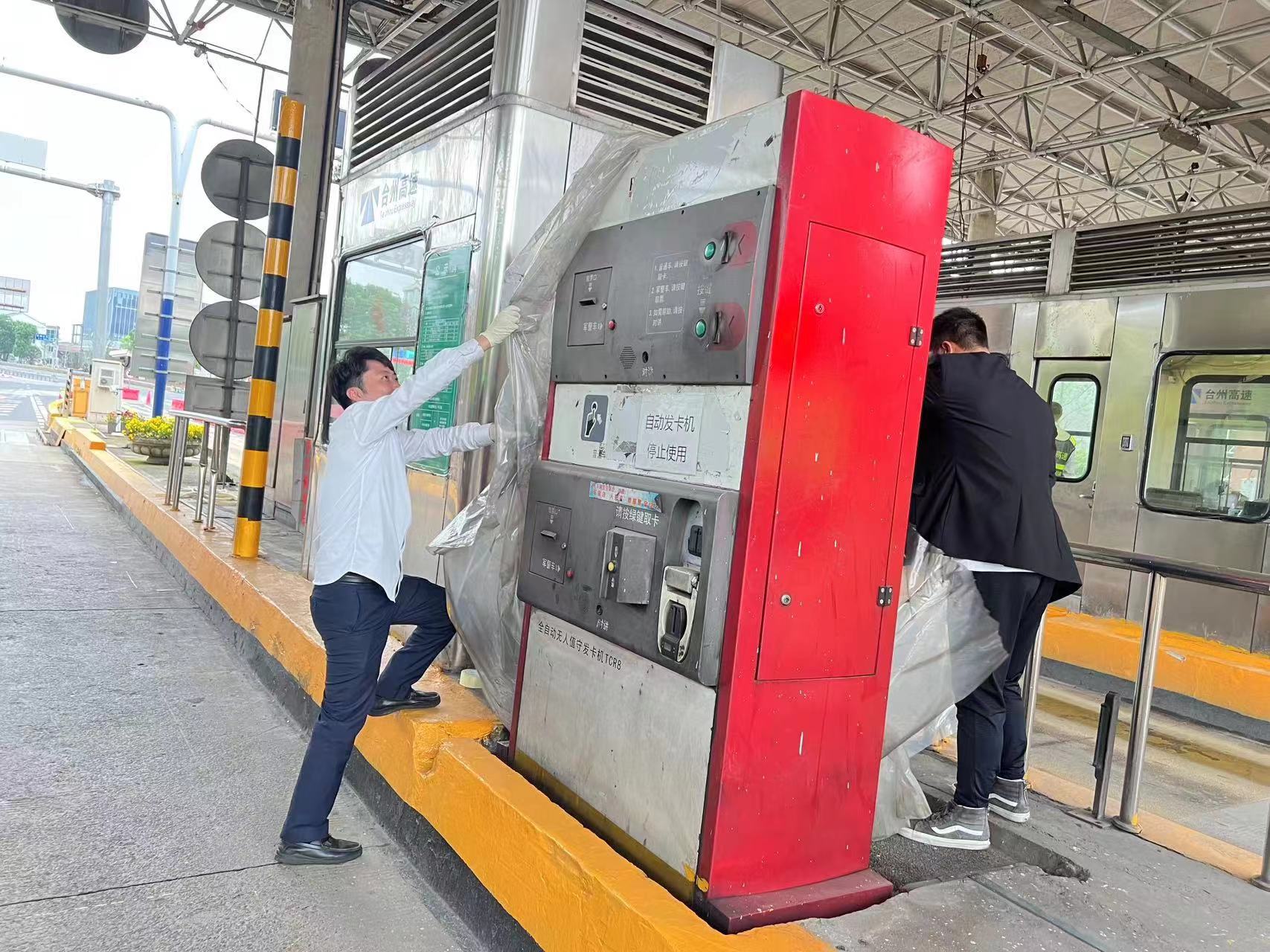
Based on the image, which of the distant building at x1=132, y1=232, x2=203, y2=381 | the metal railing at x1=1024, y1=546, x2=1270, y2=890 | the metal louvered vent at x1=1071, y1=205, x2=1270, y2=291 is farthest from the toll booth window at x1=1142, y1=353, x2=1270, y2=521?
the distant building at x1=132, y1=232, x2=203, y2=381

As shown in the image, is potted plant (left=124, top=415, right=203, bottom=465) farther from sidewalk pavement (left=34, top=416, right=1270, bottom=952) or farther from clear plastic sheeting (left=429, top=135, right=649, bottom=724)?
sidewalk pavement (left=34, top=416, right=1270, bottom=952)

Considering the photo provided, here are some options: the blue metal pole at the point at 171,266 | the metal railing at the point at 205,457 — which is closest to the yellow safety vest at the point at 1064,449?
the metal railing at the point at 205,457

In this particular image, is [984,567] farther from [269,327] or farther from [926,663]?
[269,327]

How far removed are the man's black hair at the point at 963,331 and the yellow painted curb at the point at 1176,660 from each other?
11.3 ft

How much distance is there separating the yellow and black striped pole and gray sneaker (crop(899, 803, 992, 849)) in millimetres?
4687

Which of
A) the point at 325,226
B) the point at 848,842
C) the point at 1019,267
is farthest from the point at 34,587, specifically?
the point at 1019,267

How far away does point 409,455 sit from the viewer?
3.36 meters

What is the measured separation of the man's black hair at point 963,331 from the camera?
118 inches

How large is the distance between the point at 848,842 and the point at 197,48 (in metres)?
16.6

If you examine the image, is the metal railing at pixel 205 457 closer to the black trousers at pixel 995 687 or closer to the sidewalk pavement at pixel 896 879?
the sidewalk pavement at pixel 896 879

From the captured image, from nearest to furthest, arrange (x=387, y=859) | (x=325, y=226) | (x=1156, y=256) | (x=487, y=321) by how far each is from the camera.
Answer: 1. (x=387, y=859)
2. (x=487, y=321)
3. (x=1156, y=256)
4. (x=325, y=226)

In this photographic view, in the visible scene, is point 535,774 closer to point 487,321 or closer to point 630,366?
point 630,366

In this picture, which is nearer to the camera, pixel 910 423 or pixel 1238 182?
pixel 910 423

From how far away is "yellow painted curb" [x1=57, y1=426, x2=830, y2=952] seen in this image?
2.11 m
